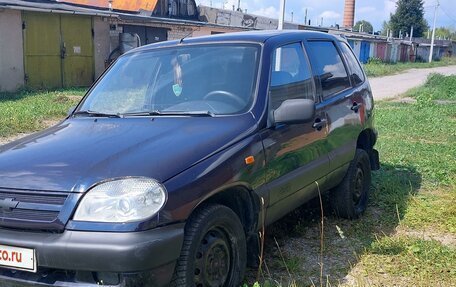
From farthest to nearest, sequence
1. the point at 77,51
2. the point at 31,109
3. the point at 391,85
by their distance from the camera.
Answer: the point at 391,85 < the point at 77,51 < the point at 31,109

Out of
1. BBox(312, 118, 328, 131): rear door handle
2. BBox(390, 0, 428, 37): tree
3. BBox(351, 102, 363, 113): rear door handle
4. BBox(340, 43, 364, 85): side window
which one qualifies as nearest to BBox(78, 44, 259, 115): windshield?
BBox(312, 118, 328, 131): rear door handle

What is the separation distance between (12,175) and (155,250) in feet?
3.18

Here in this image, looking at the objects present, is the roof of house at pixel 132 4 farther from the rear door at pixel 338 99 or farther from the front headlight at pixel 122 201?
the front headlight at pixel 122 201

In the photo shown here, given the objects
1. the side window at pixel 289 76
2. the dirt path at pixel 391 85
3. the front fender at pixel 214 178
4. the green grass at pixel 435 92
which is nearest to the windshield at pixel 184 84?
the side window at pixel 289 76

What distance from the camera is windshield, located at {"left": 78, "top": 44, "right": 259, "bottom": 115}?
3.80m

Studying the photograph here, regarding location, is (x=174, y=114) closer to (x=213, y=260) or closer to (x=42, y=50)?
(x=213, y=260)

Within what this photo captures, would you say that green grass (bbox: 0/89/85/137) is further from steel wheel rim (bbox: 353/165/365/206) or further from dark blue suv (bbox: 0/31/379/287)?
steel wheel rim (bbox: 353/165/365/206)

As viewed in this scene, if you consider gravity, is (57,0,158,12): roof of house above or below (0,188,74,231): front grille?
above

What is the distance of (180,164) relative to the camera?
115 inches

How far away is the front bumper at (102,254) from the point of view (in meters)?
2.61

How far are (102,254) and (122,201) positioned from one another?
0.96 ft

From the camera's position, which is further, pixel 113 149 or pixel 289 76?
pixel 289 76

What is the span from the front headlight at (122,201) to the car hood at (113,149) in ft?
0.16

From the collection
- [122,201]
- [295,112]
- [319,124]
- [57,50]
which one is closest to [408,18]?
[57,50]
